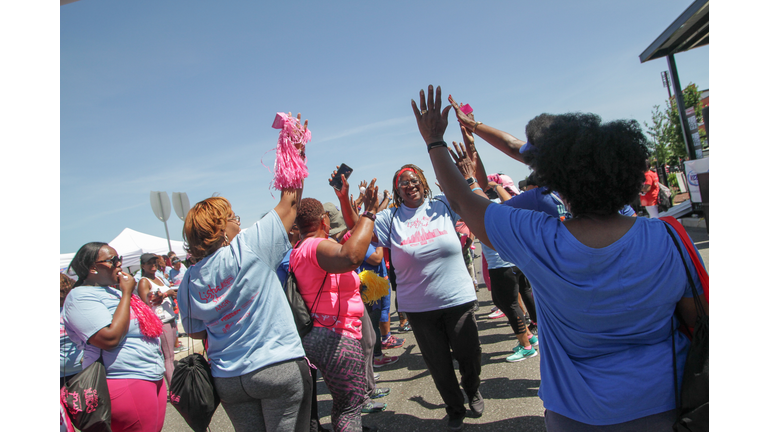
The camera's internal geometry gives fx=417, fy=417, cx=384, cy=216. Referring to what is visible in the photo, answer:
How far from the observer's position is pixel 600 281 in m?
1.40

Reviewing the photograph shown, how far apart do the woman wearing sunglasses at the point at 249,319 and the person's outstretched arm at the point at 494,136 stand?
1184 mm

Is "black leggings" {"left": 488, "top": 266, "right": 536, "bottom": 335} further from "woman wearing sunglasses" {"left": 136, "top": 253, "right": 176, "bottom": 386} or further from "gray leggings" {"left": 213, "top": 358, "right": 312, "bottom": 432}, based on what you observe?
"woman wearing sunglasses" {"left": 136, "top": 253, "right": 176, "bottom": 386}

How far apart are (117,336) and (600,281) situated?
8.86ft

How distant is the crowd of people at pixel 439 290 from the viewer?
142 centimetres

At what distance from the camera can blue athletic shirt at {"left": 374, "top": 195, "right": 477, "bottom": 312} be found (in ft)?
10.5

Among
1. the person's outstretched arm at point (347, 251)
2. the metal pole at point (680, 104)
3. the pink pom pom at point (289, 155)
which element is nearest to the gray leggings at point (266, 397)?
the person's outstretched arm at point (347, 251)

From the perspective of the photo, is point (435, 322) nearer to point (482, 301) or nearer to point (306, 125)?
point (306, 125)

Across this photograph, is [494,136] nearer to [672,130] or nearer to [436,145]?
[436,145]

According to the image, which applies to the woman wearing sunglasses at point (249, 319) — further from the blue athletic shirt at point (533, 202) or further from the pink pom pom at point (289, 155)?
the blue athletic shirt at point (533, 202)

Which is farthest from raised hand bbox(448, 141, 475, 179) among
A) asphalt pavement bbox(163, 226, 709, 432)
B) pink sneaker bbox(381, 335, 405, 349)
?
pink sneaker bbox(381, 335, 405, 349)

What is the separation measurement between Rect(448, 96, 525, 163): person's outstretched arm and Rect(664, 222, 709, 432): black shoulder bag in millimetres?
1073

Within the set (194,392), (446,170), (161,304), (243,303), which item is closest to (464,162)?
(446,170)

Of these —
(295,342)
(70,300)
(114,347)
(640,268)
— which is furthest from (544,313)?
(70,300)

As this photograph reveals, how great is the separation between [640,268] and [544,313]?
1.29ft
